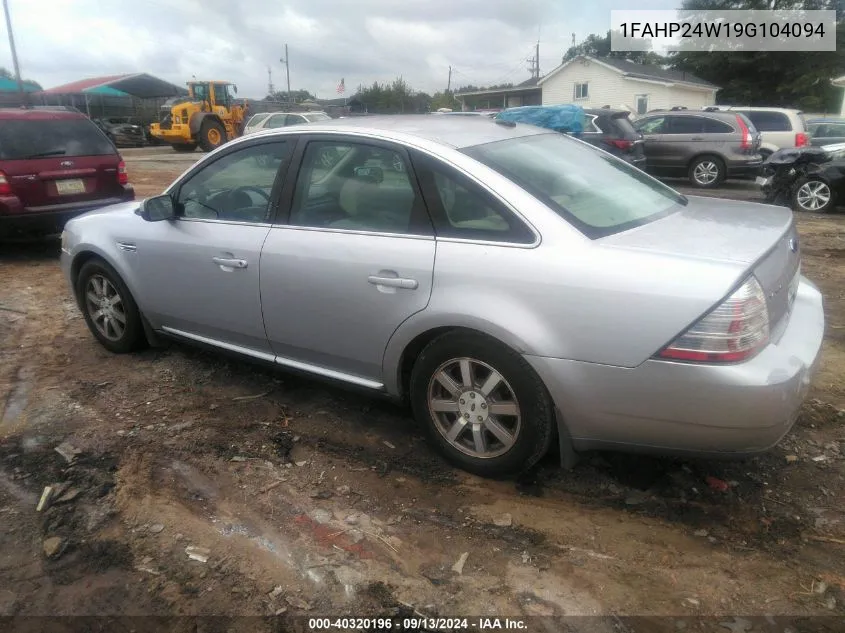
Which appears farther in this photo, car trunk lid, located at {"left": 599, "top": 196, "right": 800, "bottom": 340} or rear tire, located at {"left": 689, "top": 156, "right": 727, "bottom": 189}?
rear tire, located at {"left": 689, "top": 156, "right": 727, "bottom": 189}

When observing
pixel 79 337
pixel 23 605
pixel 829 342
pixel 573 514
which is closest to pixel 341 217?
pixel 573 514

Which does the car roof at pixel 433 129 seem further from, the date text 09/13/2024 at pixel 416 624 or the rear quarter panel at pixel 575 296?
the date text 09/13/2024 at pixel 416 624

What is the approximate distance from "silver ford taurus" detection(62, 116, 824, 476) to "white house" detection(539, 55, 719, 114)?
3316 centimetres

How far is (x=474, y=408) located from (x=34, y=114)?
7031mm

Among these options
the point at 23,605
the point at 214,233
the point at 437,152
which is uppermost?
the point at 437,152

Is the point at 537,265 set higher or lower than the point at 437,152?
lower

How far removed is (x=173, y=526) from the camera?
2.85 m

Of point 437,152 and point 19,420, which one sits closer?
point 437,152

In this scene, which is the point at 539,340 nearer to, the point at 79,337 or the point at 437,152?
the point at 437,152

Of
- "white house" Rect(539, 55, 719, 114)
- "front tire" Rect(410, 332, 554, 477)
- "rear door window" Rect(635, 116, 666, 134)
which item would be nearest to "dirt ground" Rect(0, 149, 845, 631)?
"front tire" Rect(410, 332, 554, 477)

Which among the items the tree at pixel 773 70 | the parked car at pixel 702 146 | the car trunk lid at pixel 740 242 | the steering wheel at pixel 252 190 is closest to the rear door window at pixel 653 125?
the parked car at pixel 702 146

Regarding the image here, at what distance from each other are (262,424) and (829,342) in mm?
3869

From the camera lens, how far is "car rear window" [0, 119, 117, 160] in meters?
7.23

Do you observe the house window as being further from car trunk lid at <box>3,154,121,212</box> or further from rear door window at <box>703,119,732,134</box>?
car trunk lid at <box>3,154,121,212</box>
